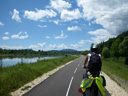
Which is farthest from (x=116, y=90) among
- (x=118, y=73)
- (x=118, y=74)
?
(x=118, y=73)

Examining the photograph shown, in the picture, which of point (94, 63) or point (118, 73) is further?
point (118, 73)

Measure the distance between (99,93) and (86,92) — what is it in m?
0.39

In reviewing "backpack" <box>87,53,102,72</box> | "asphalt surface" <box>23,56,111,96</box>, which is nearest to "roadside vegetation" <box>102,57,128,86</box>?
"asphalt surface" <box>23,56,111,96</box>

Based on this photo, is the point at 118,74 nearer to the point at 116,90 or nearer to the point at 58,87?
the point at 116,90

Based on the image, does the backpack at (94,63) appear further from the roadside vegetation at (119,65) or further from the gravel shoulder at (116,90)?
the roadside vegetation at (119,65)

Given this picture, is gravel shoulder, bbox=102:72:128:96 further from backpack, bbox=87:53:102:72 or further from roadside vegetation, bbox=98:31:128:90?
backpack, bbox=87:53:102:72

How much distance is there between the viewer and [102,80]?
3.71 meters

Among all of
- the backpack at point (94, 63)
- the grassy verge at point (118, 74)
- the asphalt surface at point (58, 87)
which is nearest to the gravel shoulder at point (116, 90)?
the asphalt surface at point (58, 87)

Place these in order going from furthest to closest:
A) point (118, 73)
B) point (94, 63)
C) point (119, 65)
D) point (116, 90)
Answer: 1. point (119, 65)
2. point (118, 73)
3. point (116, 90)
4. point (94, 63)

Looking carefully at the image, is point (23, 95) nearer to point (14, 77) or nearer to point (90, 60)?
point (14, 77)

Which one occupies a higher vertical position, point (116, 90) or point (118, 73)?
point (116, 90)

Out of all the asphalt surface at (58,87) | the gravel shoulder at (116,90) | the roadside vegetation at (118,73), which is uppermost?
the asphalt surface at (58,87)

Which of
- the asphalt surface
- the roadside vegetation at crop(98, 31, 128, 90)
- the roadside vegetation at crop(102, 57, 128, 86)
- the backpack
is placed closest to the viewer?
the backpack

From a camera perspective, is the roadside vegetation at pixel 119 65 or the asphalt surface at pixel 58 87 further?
the roadside vegetation at pixel 119 65
